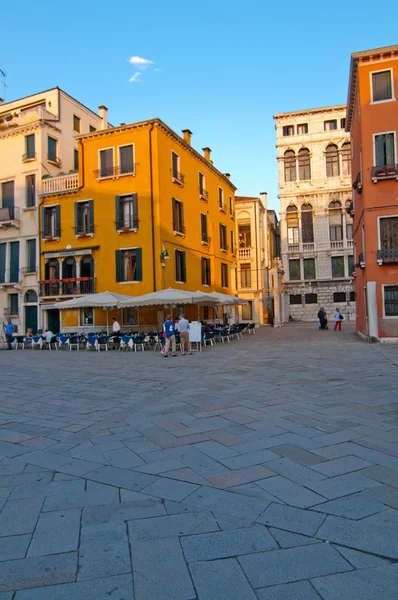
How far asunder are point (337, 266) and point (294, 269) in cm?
378

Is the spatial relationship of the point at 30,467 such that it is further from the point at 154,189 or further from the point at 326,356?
the point at 154,189

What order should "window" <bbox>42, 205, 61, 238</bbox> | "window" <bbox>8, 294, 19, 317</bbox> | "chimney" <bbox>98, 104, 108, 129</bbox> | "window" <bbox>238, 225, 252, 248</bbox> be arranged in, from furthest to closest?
"window" <bbox>238, 225, 252, 248</bbox>
"chimney" <bbox>98, 104, 108, 129</bbox>
"window" <bbox>8, 294, 19, 317</bbox>
"window" <bbox>42, 205, 61, 238</bbox>

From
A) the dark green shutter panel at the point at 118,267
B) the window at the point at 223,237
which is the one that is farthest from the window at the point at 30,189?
the window at the point at 223,237

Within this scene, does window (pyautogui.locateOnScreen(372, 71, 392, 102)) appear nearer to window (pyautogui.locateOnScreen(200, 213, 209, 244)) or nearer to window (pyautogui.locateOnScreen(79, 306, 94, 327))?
window (pyautogui.locateOnScreen(200, 213, 209, 244))

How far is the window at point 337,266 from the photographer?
39.8 meters

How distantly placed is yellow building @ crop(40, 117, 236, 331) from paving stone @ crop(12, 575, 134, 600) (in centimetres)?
1833

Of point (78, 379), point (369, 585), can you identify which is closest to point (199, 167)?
point (78, 379)

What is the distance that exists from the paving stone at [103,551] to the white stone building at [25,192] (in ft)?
72.4

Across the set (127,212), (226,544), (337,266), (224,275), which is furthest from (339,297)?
(226,544)

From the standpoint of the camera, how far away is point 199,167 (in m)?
27.1

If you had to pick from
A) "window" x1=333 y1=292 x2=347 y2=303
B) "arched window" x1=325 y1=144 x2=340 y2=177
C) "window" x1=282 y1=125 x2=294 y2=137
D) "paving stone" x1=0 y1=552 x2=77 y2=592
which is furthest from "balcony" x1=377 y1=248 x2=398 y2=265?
A: "window" x1=282 y1=125 x2=294 y2=137

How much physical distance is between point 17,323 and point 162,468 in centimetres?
2287

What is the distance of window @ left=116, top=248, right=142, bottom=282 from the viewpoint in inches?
851

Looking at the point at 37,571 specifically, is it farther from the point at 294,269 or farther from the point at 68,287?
the point at 294,269
